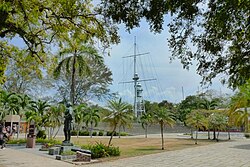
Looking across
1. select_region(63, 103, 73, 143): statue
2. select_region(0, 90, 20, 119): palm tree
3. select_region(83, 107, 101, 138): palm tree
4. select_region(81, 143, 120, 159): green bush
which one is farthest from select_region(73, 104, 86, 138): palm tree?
select_region(81, 143, 120, 159): green bush

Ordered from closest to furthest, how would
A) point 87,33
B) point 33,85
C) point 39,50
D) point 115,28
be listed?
point 115,28 → point 87,33 → point 39,50 → point 33,85

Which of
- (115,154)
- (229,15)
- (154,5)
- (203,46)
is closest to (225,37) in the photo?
(203,46)

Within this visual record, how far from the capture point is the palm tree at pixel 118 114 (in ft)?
50.6

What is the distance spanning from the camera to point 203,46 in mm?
4832

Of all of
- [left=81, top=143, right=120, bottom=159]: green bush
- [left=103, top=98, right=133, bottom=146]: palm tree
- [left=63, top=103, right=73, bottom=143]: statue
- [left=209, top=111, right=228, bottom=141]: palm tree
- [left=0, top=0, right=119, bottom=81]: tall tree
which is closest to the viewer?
[left=0, top=0, right=119, bottom=81]: tall tree

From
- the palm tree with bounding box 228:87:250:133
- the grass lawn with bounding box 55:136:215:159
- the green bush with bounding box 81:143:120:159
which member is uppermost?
the palm tree with bounding box 228:87:250:133

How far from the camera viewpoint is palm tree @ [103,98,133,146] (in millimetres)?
15414

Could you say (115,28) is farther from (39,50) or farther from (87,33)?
(39,50)

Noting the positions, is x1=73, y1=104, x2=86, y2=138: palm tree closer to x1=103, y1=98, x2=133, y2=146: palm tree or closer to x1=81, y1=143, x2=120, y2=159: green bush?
x1=103, y1=98, x2=133, y2=146: palm tree

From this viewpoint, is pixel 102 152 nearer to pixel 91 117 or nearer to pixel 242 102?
pixel 242 102

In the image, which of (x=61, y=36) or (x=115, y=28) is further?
(x=61, y=36)

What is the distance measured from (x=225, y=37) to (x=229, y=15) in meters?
0.71

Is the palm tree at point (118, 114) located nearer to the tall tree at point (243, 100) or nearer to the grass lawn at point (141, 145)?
the grass lawn at point (141, 145)

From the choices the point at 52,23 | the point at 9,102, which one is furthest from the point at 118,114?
the point at 9,102
